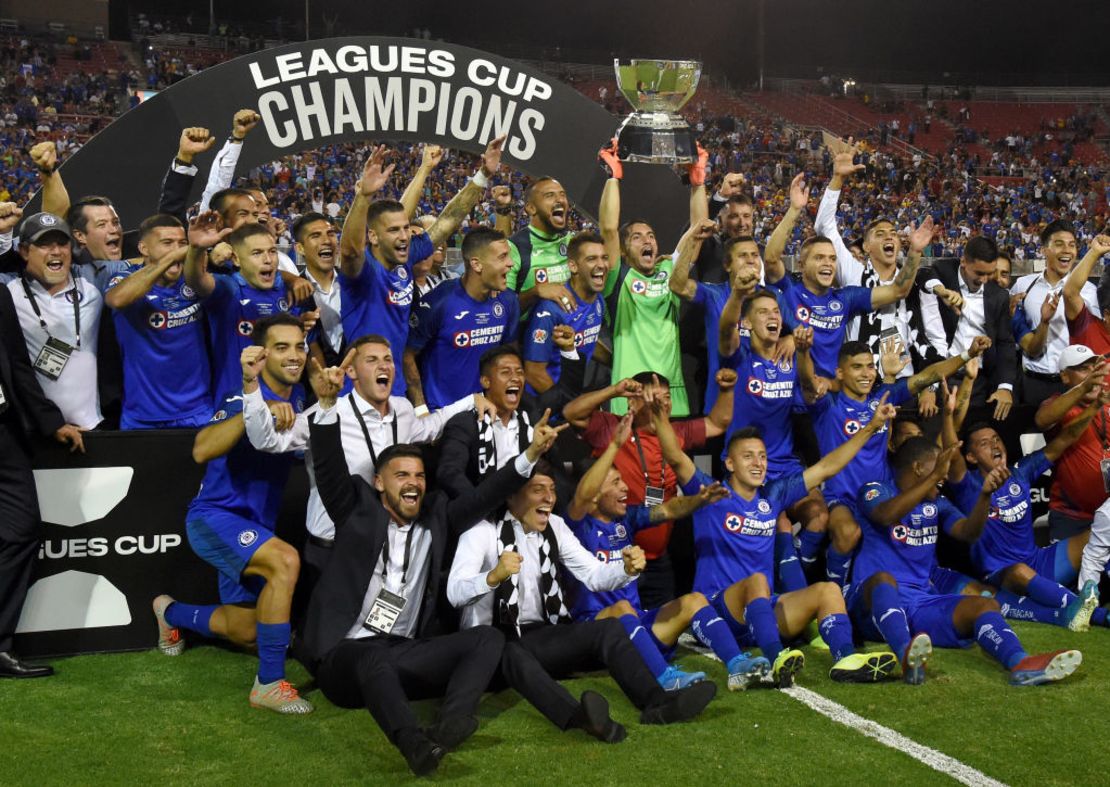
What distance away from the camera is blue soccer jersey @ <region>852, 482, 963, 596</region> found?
6.30 meters

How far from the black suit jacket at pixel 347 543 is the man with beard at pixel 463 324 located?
52.2 inches

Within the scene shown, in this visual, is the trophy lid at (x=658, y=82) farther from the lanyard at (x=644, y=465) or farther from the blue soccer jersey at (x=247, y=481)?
the blue soccer jersey at (x=247, y=481)

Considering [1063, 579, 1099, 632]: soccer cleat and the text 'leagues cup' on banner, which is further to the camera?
the text 'leagues cup' on banner

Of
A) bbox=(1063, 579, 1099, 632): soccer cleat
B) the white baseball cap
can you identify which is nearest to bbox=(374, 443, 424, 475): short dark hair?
bbox=(1063, 579, 1099, 632): soccer cleat

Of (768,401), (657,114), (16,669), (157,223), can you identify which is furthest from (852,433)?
(16,669)

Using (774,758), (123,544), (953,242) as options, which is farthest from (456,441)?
(953,242)

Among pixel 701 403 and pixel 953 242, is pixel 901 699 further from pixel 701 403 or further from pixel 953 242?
pixel 953 242

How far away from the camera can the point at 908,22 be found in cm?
4566

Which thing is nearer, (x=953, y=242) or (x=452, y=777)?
(x=452, y=777)

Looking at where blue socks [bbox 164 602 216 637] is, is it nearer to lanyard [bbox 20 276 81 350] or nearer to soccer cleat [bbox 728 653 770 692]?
lanyard [bbox 20 276 81 350]

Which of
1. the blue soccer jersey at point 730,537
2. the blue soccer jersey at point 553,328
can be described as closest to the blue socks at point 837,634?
the blue soccer jersey at point 730,537

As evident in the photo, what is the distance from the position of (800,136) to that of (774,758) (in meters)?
34.8

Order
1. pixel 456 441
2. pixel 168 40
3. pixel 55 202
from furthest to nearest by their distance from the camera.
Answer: pixel 168 40 → pixel 55 202 → pixel 456 441

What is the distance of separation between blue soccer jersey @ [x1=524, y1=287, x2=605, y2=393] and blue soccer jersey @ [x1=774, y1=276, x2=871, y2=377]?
1.23 m
